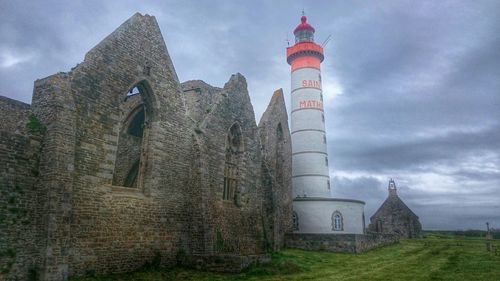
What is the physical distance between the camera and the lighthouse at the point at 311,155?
93.9 ft

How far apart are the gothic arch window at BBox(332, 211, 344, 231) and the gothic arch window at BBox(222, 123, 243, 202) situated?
510 inches

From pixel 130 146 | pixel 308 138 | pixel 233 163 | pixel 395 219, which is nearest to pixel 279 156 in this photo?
pixel 308 138

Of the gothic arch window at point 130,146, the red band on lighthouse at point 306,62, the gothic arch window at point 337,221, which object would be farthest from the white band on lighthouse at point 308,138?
the gothic arch window at point 130,146

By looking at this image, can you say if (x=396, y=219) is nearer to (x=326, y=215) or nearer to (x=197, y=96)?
(x=326, y=215)

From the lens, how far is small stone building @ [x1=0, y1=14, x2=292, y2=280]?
374 inches

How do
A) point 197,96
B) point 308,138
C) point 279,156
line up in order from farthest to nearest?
point 308,138 → point 279,156 → point 197,96

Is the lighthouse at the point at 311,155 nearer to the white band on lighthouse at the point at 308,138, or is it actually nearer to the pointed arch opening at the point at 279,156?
the white band on lighthouse at the point at 308,138

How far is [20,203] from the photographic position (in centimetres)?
938

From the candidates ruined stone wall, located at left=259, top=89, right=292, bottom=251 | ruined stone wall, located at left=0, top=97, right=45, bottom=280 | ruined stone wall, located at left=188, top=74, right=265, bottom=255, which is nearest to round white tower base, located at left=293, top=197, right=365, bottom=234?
ruined stone wall, located at left=259, top=89, right=292, bottom=251

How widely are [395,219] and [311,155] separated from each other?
64.5 feet

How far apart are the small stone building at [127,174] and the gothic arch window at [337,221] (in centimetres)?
944

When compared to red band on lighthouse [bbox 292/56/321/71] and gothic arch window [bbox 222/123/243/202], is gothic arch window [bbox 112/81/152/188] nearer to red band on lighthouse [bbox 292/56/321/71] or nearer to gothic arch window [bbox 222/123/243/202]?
gothic arch window [bbox 222/123/243/202]

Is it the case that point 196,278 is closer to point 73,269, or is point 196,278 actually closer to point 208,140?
point 73,269

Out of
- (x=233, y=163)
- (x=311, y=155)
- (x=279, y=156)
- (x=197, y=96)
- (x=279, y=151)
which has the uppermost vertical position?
(x=197, y=96)
